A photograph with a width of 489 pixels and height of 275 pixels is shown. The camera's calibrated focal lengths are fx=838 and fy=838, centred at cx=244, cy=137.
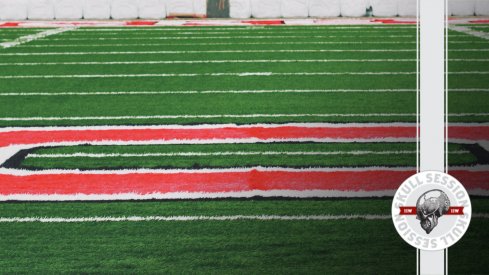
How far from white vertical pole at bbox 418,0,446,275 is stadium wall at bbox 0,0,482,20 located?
16192 mm

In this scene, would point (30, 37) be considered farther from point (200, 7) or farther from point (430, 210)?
point (430, 210)

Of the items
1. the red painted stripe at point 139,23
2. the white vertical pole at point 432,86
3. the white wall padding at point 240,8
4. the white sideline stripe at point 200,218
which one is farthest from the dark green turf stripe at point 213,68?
the white wall padding at point 240,8

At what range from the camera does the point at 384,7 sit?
1838 cm

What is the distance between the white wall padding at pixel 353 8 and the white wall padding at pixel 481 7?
237 cm

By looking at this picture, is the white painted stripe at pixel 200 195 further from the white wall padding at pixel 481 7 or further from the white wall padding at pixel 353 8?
the white wall padding at pixel 353 8

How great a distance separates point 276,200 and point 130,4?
50.7ft

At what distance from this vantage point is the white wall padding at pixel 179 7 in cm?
1888

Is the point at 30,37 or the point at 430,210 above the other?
the point at 30,37

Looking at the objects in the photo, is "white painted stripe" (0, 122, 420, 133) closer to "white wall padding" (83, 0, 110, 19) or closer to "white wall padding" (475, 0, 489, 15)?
"white wall padding" (475, 0, 489, 15)

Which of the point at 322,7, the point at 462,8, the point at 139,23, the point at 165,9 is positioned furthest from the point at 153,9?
the point at 462,8

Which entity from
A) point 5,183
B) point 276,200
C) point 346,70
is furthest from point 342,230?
point 346,70

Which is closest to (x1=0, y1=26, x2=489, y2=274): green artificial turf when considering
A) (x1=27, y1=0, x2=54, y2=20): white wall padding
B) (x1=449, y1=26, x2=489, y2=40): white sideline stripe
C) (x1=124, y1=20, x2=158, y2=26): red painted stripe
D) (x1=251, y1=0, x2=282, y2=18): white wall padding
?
(x1=449, y1=26, x2=489, y2=40): white sideline stripe

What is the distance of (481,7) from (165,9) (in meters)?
6.90

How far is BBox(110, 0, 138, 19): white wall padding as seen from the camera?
18.9 meters
